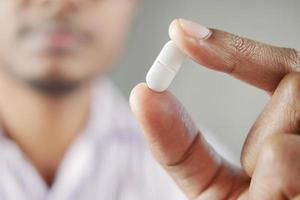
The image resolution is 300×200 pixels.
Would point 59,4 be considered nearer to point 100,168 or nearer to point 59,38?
point 59,38

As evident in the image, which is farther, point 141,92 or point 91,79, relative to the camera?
point 91,79

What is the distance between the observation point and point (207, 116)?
Result: 2.77 ft

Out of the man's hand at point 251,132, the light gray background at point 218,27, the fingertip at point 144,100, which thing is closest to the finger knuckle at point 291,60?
the man's hand at point 251,132

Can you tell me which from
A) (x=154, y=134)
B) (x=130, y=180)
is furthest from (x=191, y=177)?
(x=130, y=180)

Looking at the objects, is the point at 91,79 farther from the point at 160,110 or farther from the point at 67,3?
the point at 160,110

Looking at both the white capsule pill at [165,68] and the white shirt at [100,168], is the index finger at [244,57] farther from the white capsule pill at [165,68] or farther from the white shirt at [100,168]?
the white shirt at [100,168]

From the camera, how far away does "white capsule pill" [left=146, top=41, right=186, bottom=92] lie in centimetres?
37

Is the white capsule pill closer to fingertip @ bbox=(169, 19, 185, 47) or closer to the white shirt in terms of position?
fingertip @ bbox=(169, 19, 185, 47)

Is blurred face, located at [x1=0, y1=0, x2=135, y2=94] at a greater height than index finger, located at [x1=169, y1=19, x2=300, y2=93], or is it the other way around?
index finger, located at [x1=169, y1=19, x2=300, y2=93]

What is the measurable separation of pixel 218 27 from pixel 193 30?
0.48 meters

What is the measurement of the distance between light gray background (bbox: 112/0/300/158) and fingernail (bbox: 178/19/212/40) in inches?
17.0

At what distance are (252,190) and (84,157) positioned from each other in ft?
1.66

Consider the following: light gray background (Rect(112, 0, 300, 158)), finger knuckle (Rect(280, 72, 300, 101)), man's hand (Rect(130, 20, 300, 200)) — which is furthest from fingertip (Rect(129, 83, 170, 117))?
light gray background (Rect(112, 0, 300, 158))

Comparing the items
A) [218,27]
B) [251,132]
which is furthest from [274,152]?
[218,27]
